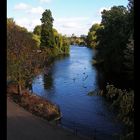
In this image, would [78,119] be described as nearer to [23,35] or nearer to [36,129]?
[36,129]

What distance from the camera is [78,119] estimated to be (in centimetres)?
2281

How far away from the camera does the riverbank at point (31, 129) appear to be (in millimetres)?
17031

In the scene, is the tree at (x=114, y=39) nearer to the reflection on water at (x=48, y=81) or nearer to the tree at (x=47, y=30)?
the reflection on water at (x=48, y=81)

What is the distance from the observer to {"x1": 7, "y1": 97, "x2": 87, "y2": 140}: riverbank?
671 inches

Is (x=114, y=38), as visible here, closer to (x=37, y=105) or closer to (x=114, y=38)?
(x=114, y=38)

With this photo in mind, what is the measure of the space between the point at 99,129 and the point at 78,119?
109 inches

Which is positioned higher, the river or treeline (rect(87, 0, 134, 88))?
treeline (rect(87, 0, 134, 88))

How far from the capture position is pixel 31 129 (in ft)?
61.0

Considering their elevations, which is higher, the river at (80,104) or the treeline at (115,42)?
the treeline at (115,42)

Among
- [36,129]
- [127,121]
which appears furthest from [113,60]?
[127,121]
